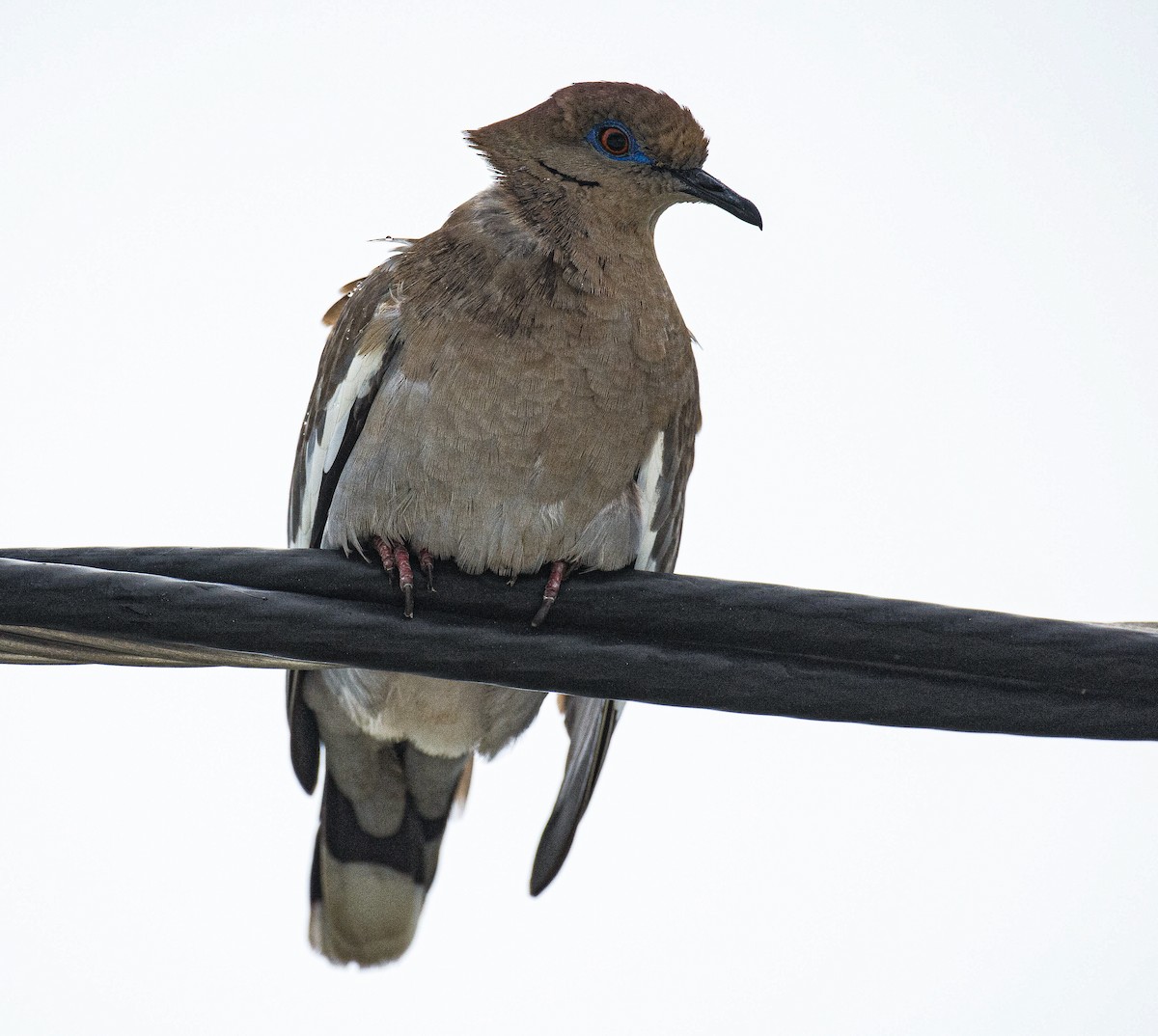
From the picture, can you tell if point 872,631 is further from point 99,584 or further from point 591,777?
point 591,777

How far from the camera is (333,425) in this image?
3.26 metres

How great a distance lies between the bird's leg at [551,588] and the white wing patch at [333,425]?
0.62 metres

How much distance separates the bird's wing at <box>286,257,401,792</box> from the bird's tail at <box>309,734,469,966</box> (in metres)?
0.13

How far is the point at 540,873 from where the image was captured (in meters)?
3.46

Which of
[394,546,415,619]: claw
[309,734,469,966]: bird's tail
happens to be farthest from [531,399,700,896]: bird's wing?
[394,546,415,619]: claw

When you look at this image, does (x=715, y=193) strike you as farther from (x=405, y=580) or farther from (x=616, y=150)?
(x=405, y=580)

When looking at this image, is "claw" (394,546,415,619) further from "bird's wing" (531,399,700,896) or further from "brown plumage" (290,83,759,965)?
"bird's wing" (531,399,700,896)

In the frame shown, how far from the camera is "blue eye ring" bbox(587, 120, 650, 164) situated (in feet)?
11.2

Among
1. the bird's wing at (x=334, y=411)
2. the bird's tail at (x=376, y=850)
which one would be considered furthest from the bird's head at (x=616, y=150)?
the bird's tail at (x=376, y=850)

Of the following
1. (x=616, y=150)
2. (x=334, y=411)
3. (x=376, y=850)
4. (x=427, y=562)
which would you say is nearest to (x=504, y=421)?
(x=427, y=562)

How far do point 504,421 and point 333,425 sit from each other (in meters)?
0.50

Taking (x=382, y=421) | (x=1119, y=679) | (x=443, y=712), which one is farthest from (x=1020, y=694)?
(x=443, y=712)

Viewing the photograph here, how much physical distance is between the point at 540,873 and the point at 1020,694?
5.82 feet

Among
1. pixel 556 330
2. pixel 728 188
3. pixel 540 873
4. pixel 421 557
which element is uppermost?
pixel 728 188
